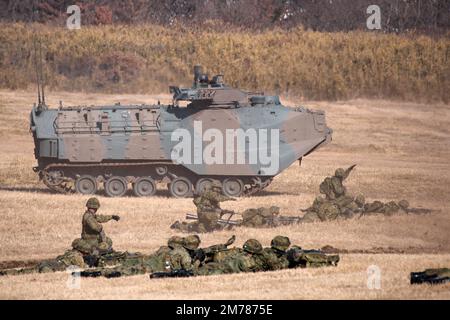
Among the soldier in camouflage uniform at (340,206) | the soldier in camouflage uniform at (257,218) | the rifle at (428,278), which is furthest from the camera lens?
the soldier in camouflage uniform at (340,206)

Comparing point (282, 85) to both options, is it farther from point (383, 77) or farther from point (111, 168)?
point (111, 168)

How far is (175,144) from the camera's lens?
123 ft

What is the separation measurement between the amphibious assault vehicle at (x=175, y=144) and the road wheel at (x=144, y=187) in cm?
3

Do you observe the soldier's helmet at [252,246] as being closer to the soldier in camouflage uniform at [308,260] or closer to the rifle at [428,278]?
the soldier in camouflage uniform at [308,260]

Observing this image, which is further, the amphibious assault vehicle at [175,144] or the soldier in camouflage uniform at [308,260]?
the amphibious assault vehicle at [175,144]

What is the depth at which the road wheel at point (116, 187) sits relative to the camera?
3750 cm

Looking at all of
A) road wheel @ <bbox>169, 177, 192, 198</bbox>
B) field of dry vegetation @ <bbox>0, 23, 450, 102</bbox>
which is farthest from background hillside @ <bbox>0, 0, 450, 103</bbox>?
road wheel @ <bbox>169, 177, 192, 198</bbox>

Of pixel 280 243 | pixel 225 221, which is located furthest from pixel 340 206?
pixel 280 243

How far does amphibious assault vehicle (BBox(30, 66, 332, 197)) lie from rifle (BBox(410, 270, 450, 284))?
17.0 m

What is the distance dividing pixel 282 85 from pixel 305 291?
1399 inches

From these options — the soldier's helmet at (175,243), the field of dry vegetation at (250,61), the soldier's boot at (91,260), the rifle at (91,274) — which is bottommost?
the soldier's boot at (91,260)

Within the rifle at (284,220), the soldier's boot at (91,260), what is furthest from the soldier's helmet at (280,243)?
the rifle at (284,220)

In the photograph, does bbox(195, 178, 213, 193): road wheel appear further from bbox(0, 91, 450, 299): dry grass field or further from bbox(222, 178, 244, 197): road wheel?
bbox(0, 91, 450, 299): dry grass field

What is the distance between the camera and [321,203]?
105ft
